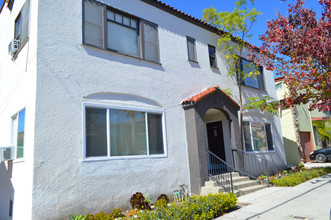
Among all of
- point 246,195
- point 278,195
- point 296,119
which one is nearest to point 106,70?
point 246,195

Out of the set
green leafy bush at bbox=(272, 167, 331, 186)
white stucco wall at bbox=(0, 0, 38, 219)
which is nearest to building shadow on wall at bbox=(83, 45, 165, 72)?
Answer: white stucco wall at bbox=(0, 0, 38, 219)

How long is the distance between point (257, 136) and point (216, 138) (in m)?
2.62

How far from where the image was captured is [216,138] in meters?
11.9

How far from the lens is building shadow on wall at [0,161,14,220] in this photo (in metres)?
7.18

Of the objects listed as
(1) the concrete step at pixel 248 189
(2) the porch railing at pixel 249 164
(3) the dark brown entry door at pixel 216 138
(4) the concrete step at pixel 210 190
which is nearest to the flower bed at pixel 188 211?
(4) the concrete step at pixel 210 190

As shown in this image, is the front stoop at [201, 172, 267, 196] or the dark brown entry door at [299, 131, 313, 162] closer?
the front stoop at [201, 172, 267, 196]

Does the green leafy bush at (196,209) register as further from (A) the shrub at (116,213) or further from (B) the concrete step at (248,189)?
Answer: (B) the concrete step at (248,189)

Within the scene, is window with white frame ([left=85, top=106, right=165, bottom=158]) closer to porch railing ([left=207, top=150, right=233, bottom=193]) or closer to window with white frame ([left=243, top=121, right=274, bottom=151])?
porch railing ([left=207, top=150, right=233, bottom=193])

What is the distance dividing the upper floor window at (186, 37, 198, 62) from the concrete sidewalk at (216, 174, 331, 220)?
582 centimetres

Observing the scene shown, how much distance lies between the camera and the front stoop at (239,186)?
863cm

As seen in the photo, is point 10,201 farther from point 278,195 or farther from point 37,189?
point 278,195

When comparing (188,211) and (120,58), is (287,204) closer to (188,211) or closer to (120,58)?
(188,211)

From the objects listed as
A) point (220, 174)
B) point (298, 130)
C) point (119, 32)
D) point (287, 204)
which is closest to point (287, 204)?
point (287, 204)

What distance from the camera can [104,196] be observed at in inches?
269
